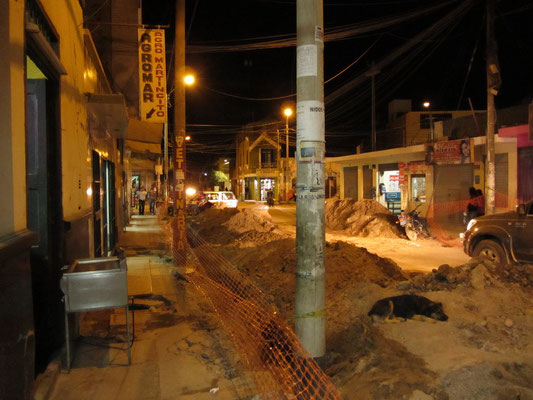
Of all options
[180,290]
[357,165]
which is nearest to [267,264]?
[180,290]

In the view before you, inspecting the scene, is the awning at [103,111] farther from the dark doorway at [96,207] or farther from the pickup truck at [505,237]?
the pickup truck at [505,237]

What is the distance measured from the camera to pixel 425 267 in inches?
422

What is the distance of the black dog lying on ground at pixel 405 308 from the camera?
526 cm

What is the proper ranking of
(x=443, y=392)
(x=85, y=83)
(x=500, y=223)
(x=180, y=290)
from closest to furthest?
(x=443, y=392) < (x=85, y=83) < (x=180, y=290) < (x=500, y=223)

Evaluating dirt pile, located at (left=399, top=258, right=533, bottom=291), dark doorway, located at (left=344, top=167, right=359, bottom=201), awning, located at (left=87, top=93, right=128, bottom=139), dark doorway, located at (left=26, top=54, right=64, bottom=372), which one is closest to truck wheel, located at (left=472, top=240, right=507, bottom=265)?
dirt pile, located at (left=399, top=258, right=533, bottom=291)

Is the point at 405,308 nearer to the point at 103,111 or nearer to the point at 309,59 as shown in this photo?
the point at 309,59

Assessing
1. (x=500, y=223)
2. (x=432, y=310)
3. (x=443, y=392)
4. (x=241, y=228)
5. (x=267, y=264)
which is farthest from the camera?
(x=241, y=228)

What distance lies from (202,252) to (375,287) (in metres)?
7.99

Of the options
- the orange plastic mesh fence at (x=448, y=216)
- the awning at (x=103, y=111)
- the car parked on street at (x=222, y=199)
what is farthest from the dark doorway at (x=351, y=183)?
the awning at (x=103, y=111)

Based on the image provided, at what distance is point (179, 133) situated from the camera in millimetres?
10570

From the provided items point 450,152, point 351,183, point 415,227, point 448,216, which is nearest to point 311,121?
point 415,227

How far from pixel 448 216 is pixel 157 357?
17325 mm

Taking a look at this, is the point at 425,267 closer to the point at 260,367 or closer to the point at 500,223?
the point at 500,223

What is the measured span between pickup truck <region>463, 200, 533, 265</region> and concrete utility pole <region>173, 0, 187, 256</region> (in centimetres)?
674
